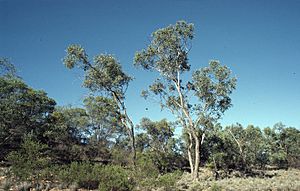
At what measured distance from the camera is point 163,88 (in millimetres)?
25500

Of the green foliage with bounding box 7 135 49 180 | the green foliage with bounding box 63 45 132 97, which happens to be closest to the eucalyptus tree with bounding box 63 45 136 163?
the green foliage with bounding box 63 45 132 97

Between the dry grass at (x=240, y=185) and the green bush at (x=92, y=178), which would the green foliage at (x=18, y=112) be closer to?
the green bush at (x=92, y=178)

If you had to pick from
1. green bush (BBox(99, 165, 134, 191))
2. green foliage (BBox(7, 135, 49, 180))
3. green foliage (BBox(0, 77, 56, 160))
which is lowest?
green bush (BBox(99, 165, 134, 191))

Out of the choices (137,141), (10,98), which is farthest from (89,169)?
(137,141)

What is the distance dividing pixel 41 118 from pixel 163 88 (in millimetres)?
14452

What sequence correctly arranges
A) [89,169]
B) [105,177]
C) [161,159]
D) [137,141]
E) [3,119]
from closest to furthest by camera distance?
[105,177] → [89,169] → [3,119] → [161,159] → [137,141]

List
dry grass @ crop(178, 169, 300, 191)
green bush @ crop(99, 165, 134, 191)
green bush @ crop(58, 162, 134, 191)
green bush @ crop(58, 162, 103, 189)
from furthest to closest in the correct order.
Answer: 1. dry grass @ crop(178, 169, 300, 191)
2. green bush @ crop(58, 162, 103, 189)
3. green bush @ crop(58, 162, 134, 191)
4. green bush @ crop(99, 165, 134, 191)

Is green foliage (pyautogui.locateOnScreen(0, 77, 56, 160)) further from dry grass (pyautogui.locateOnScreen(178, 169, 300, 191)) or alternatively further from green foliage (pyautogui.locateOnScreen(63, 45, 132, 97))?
dry grass (pyautogui.locateOnScreen(178, 169, 300, 191))

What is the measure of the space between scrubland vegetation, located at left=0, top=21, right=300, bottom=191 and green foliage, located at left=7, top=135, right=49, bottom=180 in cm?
4

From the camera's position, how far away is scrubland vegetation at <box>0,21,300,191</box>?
36.9ft

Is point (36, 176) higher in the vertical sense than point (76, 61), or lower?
lower

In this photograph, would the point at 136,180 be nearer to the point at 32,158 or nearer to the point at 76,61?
the point at 32,158

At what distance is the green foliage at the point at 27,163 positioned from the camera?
10.2m

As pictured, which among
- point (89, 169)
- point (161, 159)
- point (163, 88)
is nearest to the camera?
point (89, 169)
